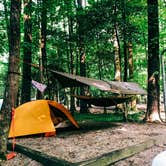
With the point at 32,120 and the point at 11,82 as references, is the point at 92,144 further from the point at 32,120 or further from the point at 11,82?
the point at 11,82

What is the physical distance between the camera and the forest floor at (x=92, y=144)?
5285 mm

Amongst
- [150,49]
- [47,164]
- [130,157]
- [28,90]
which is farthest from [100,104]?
[47,164]

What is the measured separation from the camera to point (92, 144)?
6.31 metres

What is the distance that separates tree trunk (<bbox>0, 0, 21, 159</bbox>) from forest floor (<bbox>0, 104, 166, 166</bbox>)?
518mm

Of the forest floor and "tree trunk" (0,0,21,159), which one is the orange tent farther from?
"tree trunk" (0,0,21,159)

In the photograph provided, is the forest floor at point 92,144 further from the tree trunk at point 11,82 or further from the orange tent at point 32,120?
the tree trunk at point 11,82

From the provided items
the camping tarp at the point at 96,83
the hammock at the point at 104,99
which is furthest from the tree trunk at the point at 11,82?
the hammock at the point at 104,99

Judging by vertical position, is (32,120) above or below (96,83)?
below

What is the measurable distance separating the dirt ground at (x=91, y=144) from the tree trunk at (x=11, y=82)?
0.52 meters

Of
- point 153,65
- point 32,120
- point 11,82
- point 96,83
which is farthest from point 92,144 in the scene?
point 153,65

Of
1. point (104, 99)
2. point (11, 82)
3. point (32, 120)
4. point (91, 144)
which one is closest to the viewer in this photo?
point (11, 82)

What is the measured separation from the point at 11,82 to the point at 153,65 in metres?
5.82

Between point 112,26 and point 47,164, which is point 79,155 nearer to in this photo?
point 47,164

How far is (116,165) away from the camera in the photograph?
5023 mm
